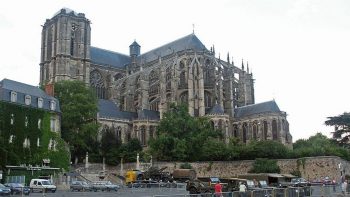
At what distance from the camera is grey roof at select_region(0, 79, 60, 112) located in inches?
1614

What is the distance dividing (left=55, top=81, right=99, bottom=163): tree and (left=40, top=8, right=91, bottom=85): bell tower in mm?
21312

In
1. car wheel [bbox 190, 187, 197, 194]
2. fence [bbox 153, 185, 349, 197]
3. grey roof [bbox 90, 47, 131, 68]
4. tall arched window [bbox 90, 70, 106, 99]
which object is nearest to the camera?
fence [bbox 153, 185, 349, 197]

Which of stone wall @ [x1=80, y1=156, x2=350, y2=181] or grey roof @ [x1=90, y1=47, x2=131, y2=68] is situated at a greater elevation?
grey roof @ [x1=90, y1=47, x2=131, y2=68]

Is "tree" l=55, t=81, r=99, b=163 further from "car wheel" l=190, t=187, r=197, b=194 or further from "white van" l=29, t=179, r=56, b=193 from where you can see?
"car wheel" l=190, t=187, r=197, b=194

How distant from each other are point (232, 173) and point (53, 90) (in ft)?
73.3

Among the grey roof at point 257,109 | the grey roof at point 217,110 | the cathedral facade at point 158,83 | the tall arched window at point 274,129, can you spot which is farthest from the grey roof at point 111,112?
the tall arched window at point 274,129

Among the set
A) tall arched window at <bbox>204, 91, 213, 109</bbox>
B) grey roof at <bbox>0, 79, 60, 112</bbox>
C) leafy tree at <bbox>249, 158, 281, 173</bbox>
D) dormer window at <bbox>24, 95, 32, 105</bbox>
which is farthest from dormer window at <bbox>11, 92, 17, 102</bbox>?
tall arched window at <bbox>204, 91, 213, 109</bbox>

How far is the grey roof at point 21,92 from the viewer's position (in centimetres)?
4100

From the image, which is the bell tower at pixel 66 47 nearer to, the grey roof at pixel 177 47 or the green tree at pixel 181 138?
the grey roof at pixel 177 47

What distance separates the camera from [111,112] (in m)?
69.1

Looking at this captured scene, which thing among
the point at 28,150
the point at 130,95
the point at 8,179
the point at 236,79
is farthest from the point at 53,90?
the point at 236,79

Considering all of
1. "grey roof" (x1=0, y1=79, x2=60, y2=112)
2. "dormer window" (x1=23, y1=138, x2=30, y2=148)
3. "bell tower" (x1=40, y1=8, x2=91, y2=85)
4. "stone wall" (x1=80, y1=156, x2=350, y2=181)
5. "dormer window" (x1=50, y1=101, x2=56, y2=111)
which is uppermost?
"bell tower" (x1=40, y1=8, x2=91, y2=85)

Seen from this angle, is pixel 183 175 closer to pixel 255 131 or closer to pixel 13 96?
pixel 13 96

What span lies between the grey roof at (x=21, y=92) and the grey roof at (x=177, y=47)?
33.1 meters
